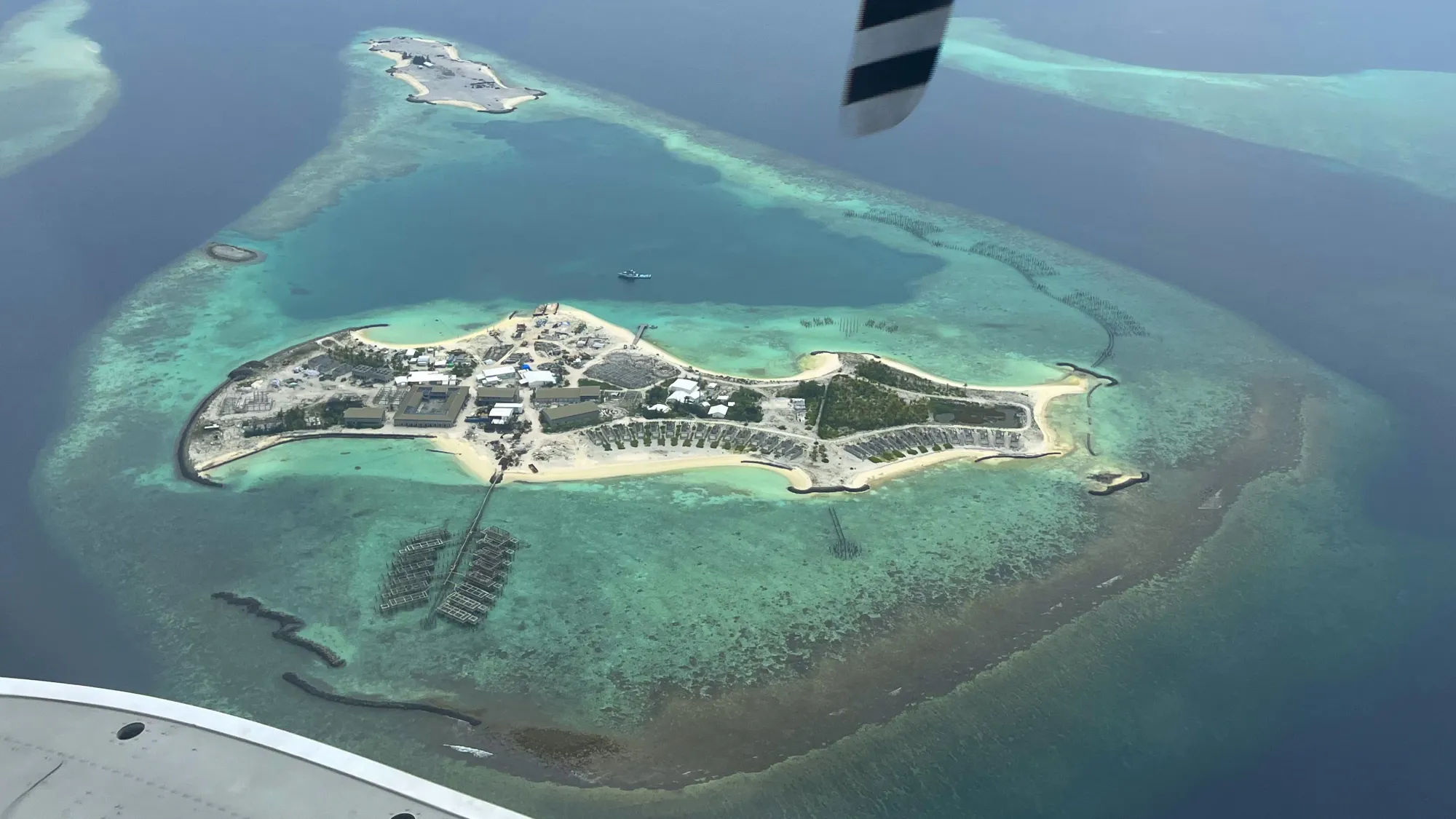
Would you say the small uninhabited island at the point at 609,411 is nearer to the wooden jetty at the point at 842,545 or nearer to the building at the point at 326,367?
the building at the point at 326,367

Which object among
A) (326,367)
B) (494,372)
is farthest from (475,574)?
(326,367)

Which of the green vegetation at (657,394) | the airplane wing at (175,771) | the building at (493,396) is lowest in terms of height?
Result: the building at (493,396)

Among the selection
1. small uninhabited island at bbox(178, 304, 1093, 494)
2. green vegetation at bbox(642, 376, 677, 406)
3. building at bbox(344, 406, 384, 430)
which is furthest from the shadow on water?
building at bbox(344, 406, 384, 430)

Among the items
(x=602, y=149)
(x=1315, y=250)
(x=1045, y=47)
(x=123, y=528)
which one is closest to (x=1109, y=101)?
(x=1045, y=47)

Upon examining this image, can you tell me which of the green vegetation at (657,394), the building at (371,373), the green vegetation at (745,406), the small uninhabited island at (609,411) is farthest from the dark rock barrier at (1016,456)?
the building at (371,373)

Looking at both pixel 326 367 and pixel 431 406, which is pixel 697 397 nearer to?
pixel 431 406

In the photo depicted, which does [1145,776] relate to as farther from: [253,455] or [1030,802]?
[253,455]

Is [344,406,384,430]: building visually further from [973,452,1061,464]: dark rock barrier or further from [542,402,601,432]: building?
[973,452,1061,464]: dark rock barrier
